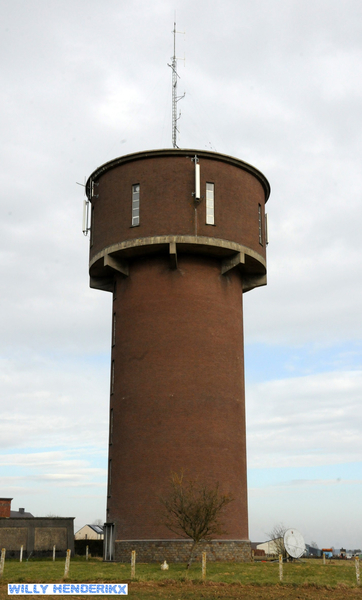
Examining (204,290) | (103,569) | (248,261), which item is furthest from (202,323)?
(103,569)

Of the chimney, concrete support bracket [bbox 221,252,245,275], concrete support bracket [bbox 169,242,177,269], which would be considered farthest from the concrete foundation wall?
the chimney

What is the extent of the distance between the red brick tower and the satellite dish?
6.72ft

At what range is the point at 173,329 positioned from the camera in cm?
3234

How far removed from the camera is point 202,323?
3272cm

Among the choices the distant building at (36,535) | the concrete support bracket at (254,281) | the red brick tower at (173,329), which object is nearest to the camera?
the red brick tower at (173,329)

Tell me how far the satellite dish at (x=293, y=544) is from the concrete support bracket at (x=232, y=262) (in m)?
12.3

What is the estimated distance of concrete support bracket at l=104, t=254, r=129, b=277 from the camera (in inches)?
1328

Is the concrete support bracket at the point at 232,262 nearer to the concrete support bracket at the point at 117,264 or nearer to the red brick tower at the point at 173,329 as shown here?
the red brick tower at the point at 173,329

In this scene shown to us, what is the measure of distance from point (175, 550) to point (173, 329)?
940 centimetres

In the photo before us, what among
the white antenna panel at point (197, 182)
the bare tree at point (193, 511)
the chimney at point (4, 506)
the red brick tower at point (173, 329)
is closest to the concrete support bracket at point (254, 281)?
Answer: the red brick tower at point (173, 329)

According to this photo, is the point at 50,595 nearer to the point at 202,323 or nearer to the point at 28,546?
the point at 202,323

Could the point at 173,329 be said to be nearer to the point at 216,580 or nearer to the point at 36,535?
the point at 216,580

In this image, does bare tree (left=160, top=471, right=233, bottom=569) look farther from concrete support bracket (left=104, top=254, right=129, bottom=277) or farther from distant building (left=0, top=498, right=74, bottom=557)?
distant building (left=0, top=498, right=74, bottom=557)

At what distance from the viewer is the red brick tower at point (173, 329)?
30.9 metres
